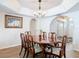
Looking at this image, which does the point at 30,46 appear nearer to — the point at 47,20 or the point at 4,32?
the point at 4,32

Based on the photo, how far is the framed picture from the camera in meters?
6.14

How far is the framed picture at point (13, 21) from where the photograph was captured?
20.1 feet

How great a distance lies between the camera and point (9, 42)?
625 cm

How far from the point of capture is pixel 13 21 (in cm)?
654

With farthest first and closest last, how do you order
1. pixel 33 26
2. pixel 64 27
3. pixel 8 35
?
pixel 64 27, pixel 33 26, pixel 8 35

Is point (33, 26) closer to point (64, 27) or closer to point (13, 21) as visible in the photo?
point (13, 21)

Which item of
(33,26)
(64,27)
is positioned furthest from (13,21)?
(64,27)

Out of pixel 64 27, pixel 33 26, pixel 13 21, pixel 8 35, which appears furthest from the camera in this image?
pixel 64 27

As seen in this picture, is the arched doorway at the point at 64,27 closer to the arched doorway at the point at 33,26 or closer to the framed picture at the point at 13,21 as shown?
the arched doorway at the point at 33,26

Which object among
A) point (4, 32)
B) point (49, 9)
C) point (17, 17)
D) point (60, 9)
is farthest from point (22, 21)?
point (60, 9)

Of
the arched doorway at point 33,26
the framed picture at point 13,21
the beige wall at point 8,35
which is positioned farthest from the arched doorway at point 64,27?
the framed picture at point 13,21

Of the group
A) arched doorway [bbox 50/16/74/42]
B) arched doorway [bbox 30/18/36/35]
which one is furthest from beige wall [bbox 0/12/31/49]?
arched doorway [bbox 50/16/74/42]

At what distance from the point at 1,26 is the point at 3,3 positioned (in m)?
1.69

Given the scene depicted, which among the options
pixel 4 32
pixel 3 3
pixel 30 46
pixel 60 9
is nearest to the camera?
pixel 30 46
